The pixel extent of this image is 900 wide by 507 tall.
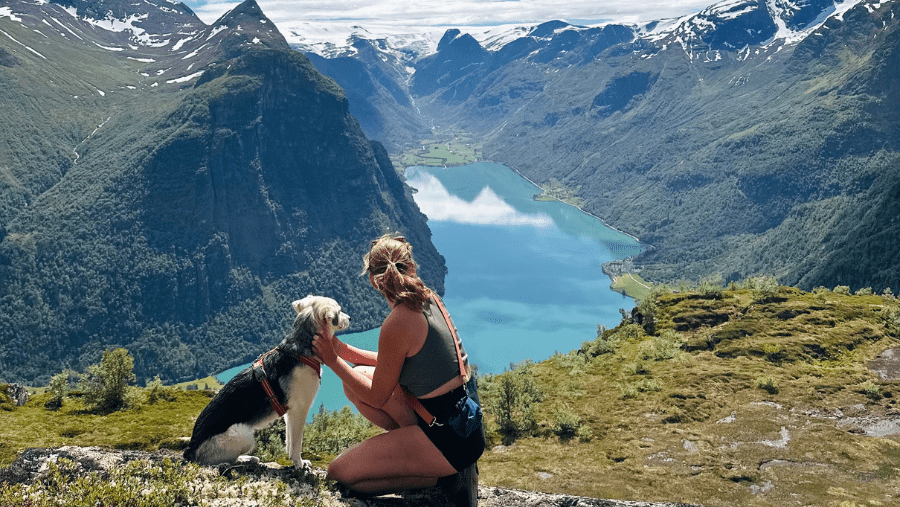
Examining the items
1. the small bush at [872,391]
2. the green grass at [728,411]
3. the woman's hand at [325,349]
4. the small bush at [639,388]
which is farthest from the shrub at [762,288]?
the woman's hand at [325,349]

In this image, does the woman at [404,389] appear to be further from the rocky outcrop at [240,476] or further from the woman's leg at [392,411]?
the rocky outcrop at [240,476]

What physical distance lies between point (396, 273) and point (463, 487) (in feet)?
11.1

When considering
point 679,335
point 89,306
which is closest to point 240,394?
point 679,335

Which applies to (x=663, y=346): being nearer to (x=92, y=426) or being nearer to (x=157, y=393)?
(x=157, y=393)

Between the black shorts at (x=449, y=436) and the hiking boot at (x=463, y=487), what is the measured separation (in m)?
0.23

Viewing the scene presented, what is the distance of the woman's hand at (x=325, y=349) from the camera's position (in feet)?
26.8

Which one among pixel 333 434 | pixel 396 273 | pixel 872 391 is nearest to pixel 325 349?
pixel 396 273

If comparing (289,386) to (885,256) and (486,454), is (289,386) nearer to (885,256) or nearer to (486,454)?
(486,454)

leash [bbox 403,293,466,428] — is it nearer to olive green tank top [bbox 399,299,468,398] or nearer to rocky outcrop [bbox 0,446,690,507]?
olive green tank top [bbox 399,299,468,398]

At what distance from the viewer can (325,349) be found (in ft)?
27.0

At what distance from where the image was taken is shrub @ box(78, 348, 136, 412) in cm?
1488

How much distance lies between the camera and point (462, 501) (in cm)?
845

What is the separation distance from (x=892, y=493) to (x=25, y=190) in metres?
244

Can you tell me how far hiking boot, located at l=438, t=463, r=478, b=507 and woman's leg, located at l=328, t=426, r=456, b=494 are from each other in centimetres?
17
